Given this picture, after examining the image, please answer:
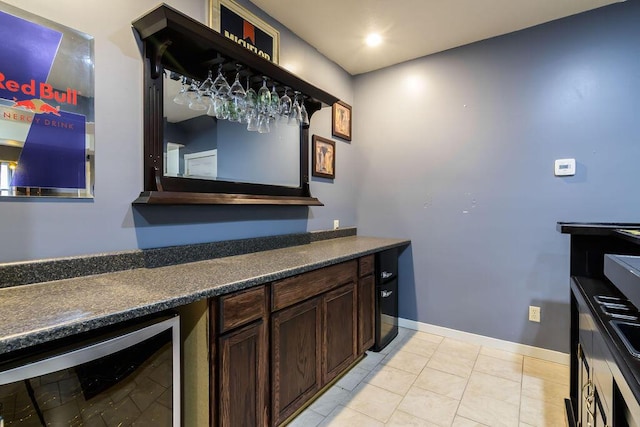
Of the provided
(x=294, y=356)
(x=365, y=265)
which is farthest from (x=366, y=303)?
(x=294, y=356)

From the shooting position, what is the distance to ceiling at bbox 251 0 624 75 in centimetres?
216

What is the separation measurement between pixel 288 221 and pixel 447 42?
2.04 meters

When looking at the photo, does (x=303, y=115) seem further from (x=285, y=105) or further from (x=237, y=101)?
(x=237, y=101)

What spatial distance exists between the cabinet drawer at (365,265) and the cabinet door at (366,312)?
39mm

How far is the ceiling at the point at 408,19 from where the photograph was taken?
2.16 m

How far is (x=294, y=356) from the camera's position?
1.64 meters

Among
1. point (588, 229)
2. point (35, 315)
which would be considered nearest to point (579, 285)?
point (588, 229)

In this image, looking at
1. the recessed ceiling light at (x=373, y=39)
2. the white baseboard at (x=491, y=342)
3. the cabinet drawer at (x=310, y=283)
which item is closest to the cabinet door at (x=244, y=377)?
the cabinet drawer at (x=310, y=283)

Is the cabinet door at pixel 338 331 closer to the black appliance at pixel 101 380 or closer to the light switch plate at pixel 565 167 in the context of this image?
the black appliance at pixel 101 380

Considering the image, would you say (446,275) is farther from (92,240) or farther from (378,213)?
(92,240)

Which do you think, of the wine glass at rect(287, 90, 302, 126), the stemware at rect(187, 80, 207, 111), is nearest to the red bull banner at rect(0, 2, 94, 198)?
the stemware at rect(187, 80, 207, 111)

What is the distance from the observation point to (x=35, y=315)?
87cm

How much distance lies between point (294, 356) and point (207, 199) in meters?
0.97

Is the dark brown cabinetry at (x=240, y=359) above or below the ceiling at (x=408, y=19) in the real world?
below
